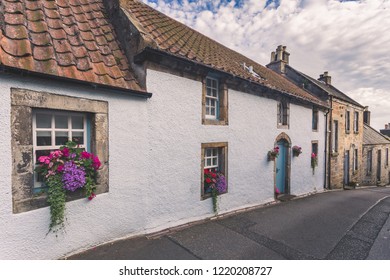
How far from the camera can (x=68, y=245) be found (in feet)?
12.5

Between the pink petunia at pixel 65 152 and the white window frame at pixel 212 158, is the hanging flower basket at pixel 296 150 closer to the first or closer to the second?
the white window frame at pixel 212 158

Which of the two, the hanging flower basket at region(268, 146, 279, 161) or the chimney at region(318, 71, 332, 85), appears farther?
the chimney at region(318, 71, 332, 85)

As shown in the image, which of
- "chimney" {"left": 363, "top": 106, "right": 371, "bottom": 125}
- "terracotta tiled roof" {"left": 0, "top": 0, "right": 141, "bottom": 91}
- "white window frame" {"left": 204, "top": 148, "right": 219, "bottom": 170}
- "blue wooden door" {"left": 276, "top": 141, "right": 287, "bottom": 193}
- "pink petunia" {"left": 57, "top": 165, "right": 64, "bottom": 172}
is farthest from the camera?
"chimney" {"left": 363, "top": 106, "right": 371, "bottom": 125}

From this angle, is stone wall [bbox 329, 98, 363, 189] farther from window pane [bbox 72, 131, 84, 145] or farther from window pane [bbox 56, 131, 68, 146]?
window pane [bbox 56, 131, 68, 146]

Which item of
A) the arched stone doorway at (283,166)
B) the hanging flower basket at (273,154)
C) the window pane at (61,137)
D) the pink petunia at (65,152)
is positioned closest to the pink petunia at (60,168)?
the pink petunia at (65,152)

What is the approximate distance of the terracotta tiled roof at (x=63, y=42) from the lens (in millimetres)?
3441

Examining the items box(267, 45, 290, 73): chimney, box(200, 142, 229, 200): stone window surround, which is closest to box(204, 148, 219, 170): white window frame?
box(200, 142, 229, 200): stone window surround

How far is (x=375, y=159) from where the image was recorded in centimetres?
2161

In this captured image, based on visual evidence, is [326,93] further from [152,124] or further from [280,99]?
[152,124]

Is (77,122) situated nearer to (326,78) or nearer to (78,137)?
(78,137)

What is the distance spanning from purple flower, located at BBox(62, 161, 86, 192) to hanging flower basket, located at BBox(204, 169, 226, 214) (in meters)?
3.49

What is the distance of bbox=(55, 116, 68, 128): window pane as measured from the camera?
385 centimetres

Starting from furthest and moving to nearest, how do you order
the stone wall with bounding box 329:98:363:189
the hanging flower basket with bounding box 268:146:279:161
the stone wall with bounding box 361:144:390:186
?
the stone wall with bounding box 361:144:390:186 < the stone wall with bounding box 329:98:363:189 < the hanging flower basket with bounding box 268:146:279:161

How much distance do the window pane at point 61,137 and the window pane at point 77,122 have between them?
0.21 metres
